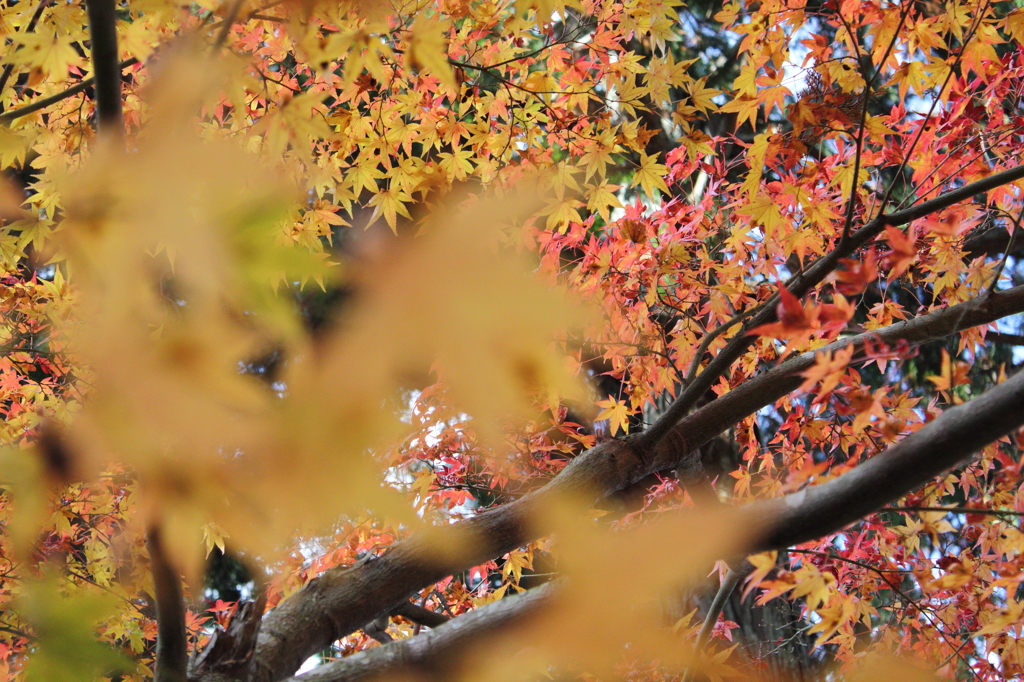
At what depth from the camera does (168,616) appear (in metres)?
1.19

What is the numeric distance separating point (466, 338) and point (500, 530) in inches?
43.8

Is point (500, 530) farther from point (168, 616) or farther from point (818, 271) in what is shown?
point (818, 271)

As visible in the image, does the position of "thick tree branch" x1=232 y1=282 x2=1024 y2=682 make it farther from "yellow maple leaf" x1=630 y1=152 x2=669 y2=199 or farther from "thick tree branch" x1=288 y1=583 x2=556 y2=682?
"yellow maple leaf" x1=630 y1=152 x2=669 y2=199

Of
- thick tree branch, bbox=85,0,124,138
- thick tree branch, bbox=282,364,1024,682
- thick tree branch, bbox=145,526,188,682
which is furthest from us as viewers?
thick tree branch, bbox=145,526,188,682

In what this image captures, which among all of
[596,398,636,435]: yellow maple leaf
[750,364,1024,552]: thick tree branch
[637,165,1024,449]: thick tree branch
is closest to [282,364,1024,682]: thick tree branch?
[750,364,1024,552]: thick tree branch

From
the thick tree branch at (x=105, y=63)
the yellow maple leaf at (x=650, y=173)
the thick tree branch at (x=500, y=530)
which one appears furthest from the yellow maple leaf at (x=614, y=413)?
the thick tree branch at (x=105, y=63)

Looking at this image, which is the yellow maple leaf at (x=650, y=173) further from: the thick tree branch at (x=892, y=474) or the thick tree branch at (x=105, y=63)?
the thick tree branch at (x=105, y=63)

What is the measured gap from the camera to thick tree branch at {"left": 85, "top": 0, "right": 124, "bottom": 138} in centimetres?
71

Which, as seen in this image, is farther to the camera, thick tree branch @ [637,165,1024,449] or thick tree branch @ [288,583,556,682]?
thick tree branch @ [288,583,556,682]

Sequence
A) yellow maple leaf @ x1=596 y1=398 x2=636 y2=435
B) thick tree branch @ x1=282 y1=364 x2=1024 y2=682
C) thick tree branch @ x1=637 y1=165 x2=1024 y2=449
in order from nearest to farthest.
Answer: thick tree branch @ x1=282 y1=364 x2=1024 y2=682
thick tree branch @ x1=637 y1=165 x2=1024 y2=449
yellow maple leaf @ x1=596 y1=398 x2=636 y2=435

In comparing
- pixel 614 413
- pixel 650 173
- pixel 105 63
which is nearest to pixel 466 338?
pixel 105 63

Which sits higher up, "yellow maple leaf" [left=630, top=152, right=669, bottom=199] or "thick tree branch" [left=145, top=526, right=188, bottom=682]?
"yellow maple leaf" [left=630, top=152, right=669, bottom=199]

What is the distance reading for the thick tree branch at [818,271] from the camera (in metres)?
1.28

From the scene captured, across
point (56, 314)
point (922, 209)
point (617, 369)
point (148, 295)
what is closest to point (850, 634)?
point (617, 369)
